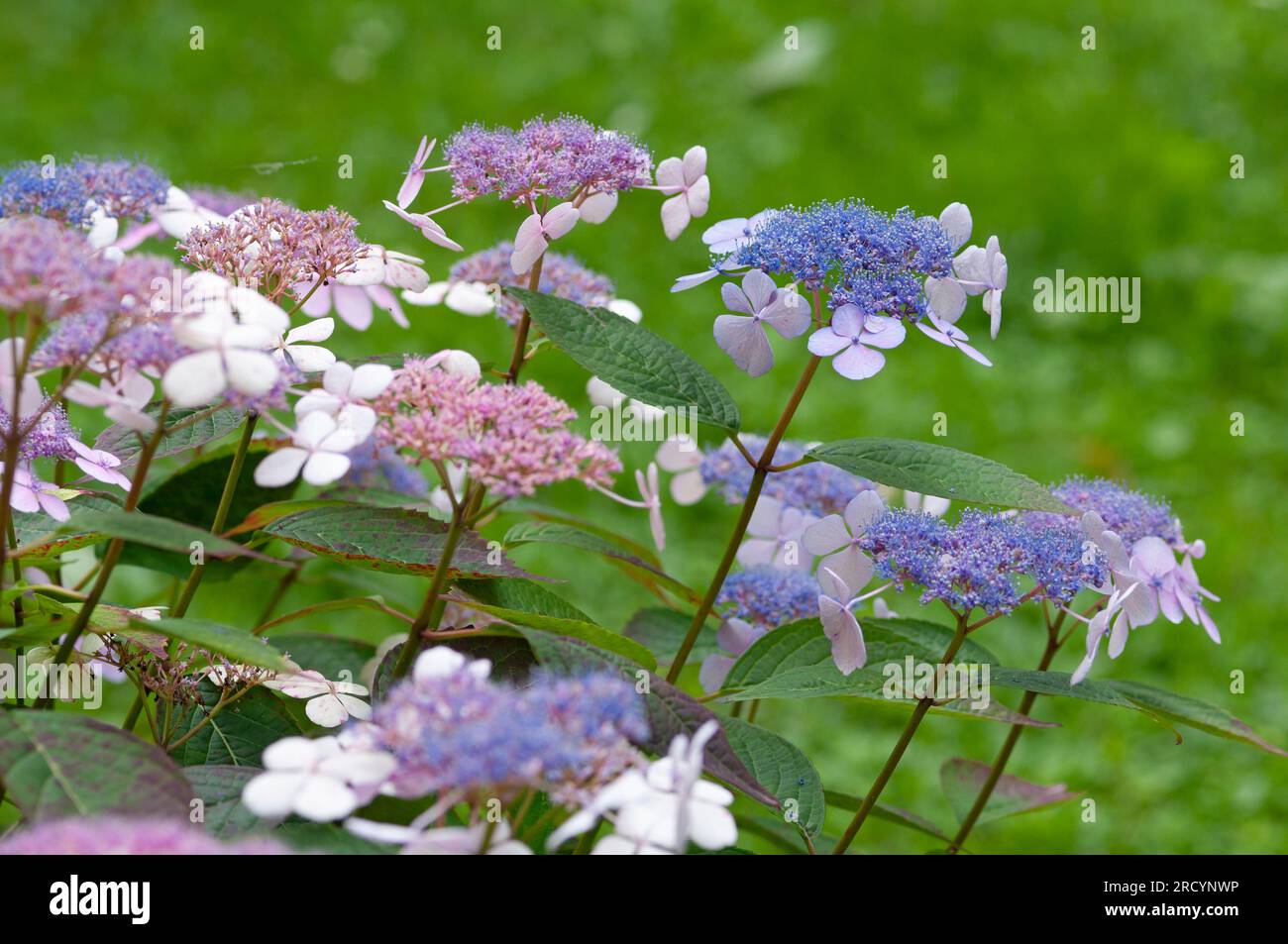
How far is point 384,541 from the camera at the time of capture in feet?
3.35

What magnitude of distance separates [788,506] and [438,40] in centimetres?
398

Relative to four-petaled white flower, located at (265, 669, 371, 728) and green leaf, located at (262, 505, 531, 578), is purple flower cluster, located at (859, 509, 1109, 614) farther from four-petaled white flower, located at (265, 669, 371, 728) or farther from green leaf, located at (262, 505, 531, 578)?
four-petaled white flower, located at (265, 669, 371, 728)

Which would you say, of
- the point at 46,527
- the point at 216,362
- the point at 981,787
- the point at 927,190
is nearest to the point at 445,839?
the point at 216,362

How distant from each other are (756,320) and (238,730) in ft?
1.66

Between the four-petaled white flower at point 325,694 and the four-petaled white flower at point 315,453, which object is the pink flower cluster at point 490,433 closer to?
the four-petaled white flower at point 315,453

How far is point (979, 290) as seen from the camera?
1.04m

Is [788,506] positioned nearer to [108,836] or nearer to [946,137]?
[108,836]

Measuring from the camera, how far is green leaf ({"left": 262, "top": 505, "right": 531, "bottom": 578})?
100 cm

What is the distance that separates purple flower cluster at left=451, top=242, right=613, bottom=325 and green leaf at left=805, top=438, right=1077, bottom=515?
0.34m

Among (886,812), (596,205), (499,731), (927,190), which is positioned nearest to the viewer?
(499,731)

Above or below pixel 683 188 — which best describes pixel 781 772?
below

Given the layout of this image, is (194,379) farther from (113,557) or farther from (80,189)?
(80,189)
